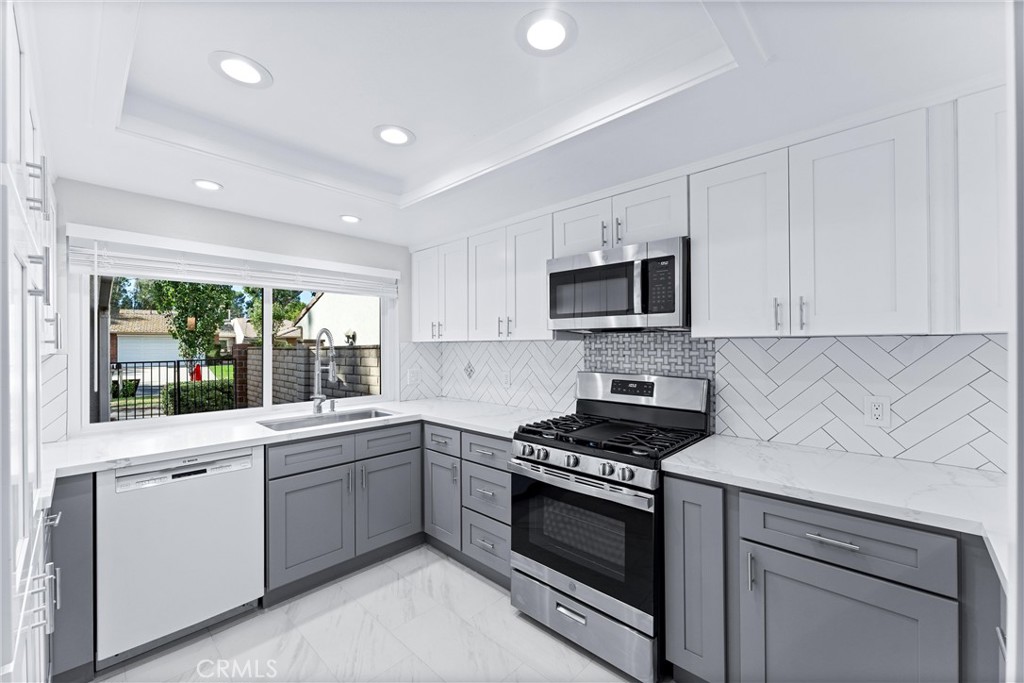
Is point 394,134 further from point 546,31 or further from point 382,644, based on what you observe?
point 382,644

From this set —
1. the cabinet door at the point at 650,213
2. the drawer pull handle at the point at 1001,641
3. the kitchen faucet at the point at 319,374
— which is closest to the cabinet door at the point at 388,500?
the kitchen faucet at the point at 319,374

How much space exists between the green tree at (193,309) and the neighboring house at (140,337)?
4cm

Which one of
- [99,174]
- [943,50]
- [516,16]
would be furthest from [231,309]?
[943,50]

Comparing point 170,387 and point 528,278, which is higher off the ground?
point 528,278

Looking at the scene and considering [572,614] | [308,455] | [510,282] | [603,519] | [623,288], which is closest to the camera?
[603,519]

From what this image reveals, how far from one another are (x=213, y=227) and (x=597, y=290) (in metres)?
Result: 2.29

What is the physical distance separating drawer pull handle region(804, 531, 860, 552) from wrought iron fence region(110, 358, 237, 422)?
3174 millimetres

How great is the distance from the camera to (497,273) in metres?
3.12

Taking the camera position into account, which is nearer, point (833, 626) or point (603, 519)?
point (833, 626)

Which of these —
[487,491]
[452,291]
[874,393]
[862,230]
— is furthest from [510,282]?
[874,393]

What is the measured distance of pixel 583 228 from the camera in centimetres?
261

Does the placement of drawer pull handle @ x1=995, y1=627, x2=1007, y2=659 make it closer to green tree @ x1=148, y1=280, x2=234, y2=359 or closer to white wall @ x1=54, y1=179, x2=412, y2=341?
white wall @ x1=54, y1=179, x2=412, y2=341

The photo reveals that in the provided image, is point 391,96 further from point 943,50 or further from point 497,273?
point 943,50

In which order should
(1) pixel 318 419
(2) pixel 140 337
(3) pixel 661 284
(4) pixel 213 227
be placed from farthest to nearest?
(1) pixel 318 419 < (4) pixel 213 227 < (2) pixel 140 337 < (3) pixel 661 284
